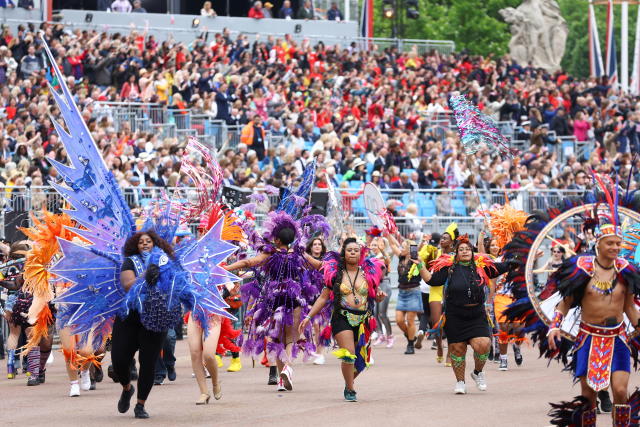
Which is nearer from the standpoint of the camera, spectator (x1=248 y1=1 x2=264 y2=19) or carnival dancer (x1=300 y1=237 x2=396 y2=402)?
carnival dancer (x1=300 y1=237 x2=396 y2=402)

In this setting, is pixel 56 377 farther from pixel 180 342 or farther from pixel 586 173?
pixel 586 173

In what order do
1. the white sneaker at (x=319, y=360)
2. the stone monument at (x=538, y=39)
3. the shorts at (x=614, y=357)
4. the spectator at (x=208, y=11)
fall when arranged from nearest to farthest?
the shorts at (x=614, y=357), the white sneaker at (x=319, y=360), the spectator at (x=208, y=11), the stone monument at (x=538, y=39)

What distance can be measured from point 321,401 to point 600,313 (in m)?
3.59

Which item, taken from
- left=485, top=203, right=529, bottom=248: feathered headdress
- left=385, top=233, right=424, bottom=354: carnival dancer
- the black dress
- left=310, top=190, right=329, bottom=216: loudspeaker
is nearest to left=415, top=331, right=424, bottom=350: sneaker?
left=385, top=233, right=424, bottom=354: carnival dancer

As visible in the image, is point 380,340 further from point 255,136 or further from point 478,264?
point 255,136

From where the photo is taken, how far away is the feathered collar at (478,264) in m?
13.9

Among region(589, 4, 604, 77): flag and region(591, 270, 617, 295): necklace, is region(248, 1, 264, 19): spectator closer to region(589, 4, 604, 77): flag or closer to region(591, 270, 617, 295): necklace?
region(589, 4, 604, 77): flag

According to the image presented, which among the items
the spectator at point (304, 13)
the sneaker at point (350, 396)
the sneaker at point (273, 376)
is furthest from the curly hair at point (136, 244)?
the spectator at point (304, 13)

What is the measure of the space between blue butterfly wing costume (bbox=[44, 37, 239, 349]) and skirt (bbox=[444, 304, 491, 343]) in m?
2.89

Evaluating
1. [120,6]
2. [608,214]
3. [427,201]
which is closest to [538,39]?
[120,6]

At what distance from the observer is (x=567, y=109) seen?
3550 cm

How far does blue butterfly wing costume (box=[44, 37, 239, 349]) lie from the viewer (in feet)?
37.8

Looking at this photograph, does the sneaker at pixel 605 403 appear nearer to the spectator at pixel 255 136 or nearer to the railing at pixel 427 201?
the railing at pixel 427 201

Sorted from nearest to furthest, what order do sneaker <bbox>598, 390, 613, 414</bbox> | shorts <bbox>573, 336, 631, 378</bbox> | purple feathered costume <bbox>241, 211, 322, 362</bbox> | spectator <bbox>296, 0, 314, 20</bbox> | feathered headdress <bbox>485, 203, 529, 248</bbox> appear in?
shorts <bbox>573, 336, 631, 378</bbox> < sneaker <bbox>598, 390, 613, 414</bbox> < purple feathered costume <bbox>241, 211, 322, 362</bbox> < feathered headdress <bbox>485, 203, 529, 248</bbox> < spectator <bbox>296, 0, 314, 20</bbox>
